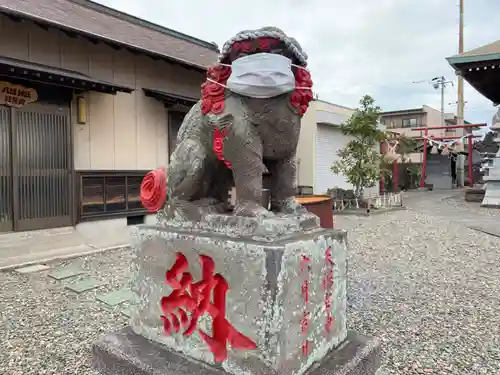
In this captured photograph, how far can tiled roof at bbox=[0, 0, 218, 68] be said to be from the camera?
5496 mm

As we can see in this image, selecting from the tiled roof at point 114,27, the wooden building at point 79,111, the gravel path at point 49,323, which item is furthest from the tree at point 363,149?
the gravel path at point 49,323

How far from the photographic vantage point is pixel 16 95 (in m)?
5.31

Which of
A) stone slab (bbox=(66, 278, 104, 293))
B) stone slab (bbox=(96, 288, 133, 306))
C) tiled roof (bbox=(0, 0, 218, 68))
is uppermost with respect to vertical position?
tiled roof (bbox=(0, 0, 218, 68))

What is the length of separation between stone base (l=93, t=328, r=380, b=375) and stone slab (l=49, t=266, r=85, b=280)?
253 centimetres

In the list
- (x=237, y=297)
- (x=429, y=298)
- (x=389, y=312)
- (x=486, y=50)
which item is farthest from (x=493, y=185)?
(x=237, y=297)

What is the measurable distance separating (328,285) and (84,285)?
316cm

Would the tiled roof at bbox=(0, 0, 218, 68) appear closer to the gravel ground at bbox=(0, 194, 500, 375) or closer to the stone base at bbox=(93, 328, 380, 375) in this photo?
Answer: the gravel ground at bbox=(0, 194, 500, 375)

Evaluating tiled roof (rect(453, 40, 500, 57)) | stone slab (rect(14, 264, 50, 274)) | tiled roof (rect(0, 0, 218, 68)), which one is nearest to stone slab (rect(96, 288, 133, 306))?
stone slab (rect(14, 264, 50, 274))

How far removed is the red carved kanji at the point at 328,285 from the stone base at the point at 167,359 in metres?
0.17

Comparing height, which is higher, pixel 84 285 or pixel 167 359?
pixel 167 359

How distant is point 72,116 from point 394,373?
564 centimetres

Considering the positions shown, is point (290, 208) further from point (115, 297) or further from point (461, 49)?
point (461, 49)

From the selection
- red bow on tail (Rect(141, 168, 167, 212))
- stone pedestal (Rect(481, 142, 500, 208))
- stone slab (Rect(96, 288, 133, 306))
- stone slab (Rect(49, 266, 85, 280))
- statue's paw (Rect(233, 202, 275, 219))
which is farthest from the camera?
stone pedestal (Rect(481, 142, 500, 208))

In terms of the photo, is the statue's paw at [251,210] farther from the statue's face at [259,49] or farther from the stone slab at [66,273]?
the stone slab at [66,273]
